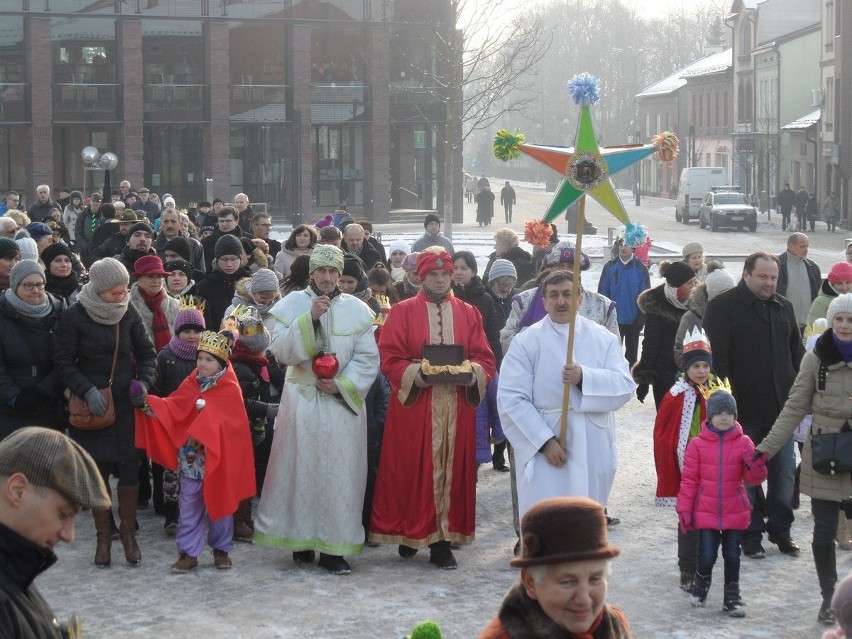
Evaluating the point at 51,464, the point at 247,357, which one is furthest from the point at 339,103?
the point at 51,464

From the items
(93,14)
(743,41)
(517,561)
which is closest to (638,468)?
(517,561)

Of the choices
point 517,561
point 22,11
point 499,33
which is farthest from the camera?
point 22,11

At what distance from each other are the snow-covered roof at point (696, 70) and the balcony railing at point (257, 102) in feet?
112

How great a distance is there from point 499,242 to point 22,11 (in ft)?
121

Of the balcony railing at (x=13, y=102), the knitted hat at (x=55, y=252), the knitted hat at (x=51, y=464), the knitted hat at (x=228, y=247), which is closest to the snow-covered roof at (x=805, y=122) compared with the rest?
the balcony railing at (x=13, y=102)

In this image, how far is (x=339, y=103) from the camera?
2013 inches

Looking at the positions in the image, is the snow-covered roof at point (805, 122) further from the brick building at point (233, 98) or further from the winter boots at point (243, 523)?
the winter boots at point (243, 523)

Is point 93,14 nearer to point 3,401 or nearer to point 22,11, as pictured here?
point 22,11

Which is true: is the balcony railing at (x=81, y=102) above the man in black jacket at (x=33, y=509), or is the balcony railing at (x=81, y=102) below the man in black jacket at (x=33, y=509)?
above

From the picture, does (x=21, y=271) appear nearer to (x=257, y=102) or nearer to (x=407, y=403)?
(x=407, y=403)

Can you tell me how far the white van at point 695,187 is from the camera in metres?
55.3

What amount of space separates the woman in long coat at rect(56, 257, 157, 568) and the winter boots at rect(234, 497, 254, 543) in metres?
0.85

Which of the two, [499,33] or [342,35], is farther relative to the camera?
[342,35]

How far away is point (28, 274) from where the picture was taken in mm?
8797
